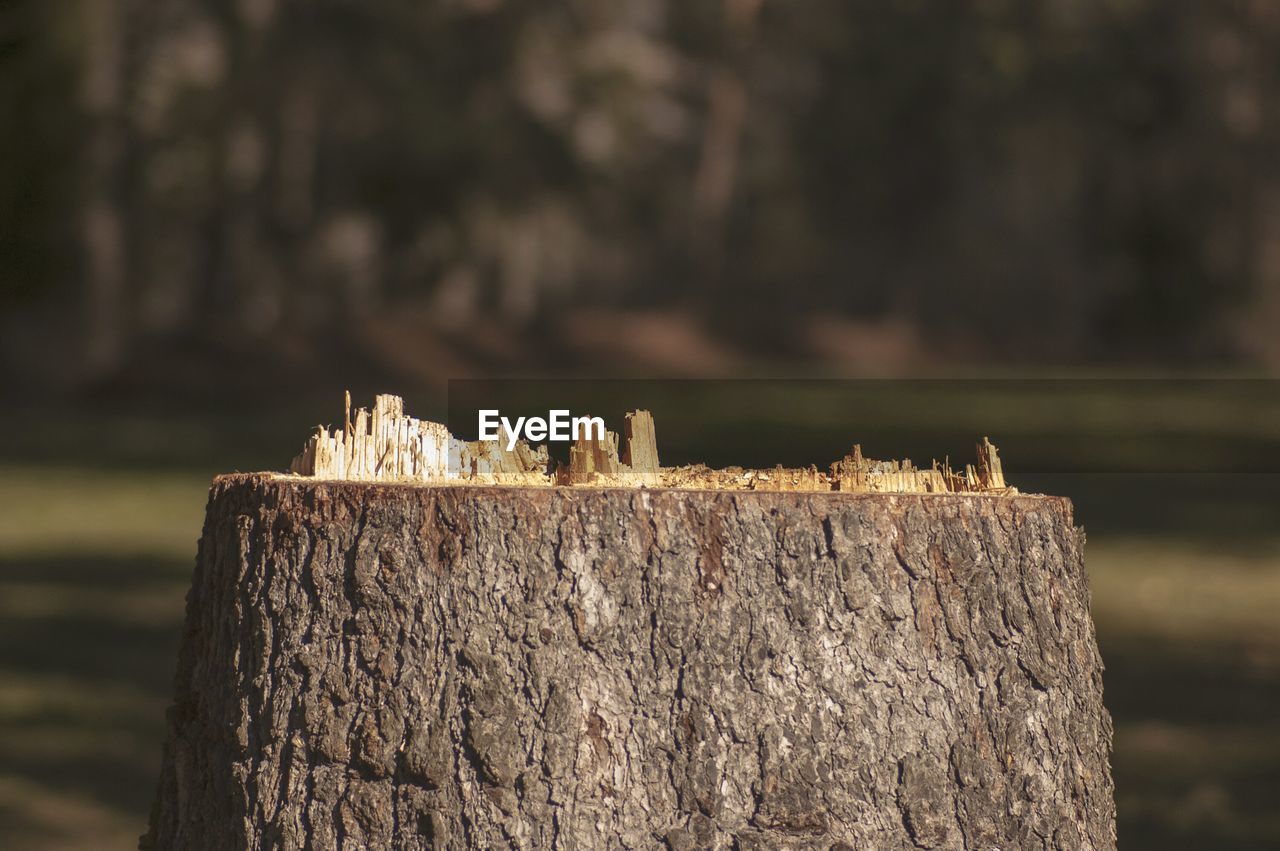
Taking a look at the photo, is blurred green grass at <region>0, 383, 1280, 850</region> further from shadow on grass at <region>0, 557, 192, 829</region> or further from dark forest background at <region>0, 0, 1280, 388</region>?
dark forest background at <region>0, 0, 1280, 388</region>

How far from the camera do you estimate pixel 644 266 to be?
33375 mm

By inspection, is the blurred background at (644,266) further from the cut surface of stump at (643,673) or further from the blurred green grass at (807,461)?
the cut surface of stump at (643,673)

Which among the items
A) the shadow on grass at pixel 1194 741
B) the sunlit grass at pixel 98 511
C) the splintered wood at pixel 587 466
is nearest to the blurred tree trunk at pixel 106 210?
the sunlit grass at pixel 98 511

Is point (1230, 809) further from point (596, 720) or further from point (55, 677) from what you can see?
point (55, 677)

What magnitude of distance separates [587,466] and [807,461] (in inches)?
394

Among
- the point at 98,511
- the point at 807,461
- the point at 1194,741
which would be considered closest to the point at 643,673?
the point at 1194,741

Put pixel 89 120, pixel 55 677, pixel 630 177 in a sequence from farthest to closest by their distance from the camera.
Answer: pixel 630 177, pixel 89 120, pixel 55 677

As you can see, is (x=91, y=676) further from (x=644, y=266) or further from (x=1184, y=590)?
(x=644, y=266)

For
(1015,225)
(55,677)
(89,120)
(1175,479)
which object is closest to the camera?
(55,677)

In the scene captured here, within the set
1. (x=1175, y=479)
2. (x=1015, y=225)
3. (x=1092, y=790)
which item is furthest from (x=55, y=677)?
(x=1015, y=225)

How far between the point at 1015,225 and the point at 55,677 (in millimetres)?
29750

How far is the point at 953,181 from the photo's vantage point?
3409cm

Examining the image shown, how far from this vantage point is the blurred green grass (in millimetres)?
4938

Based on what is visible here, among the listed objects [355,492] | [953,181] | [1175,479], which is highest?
[953,181]
